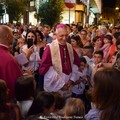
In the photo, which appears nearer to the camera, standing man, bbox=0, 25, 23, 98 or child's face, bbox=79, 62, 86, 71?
standing man, bbox=0, 25, 23, 98

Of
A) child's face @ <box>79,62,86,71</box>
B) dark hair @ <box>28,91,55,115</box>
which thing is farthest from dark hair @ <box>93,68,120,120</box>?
child's face @ <box>79,62,86,71</box>

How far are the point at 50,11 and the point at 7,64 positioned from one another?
1790 cm

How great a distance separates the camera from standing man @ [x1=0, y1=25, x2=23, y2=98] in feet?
13.4

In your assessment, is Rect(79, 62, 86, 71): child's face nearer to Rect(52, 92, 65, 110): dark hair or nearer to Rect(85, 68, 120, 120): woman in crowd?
Rect(52, 92, 65, 110): dark hair

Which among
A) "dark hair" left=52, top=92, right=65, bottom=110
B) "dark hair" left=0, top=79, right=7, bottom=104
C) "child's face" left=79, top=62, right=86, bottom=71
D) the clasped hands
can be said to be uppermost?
"dark hair" left=0, top=79, right=7, bottom=104

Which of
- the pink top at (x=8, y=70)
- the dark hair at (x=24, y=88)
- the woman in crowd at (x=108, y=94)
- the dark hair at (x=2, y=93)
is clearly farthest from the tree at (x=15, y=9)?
the woman in crowd at (x=108, y=94)

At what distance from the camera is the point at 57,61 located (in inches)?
216

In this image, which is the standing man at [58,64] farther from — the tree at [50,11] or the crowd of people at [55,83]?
the tree at [50,11]

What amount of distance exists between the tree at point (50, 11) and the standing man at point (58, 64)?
16399 mm

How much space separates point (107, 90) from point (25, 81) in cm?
160

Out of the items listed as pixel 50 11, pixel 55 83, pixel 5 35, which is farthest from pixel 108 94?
pixel 50 11

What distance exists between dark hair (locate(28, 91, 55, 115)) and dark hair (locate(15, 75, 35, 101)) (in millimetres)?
246

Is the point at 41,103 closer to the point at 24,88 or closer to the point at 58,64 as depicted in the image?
the point at 24,88

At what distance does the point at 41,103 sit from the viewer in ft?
12.3
